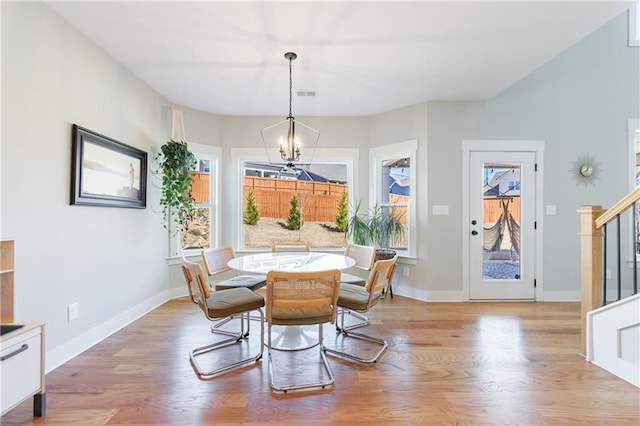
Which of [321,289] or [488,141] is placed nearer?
[321,289]

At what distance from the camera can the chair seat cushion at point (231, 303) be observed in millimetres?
2176

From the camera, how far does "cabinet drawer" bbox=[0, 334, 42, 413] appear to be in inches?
56.4

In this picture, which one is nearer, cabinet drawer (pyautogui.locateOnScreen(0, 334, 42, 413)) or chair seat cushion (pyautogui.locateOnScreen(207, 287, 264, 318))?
cabinet drawer (pyautogui.locateOnScreen(0, 334, 42, 413))

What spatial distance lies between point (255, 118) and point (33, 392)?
3.63m

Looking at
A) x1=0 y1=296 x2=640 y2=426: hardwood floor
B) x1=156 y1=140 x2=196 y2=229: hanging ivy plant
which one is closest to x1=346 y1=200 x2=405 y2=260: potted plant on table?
x1=0 y1=296 x2=640 y2=426: hardwood floor

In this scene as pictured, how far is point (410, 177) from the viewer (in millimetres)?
4066

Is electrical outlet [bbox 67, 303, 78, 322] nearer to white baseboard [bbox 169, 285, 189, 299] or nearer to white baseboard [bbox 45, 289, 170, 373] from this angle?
white baseboard [bbox 45, 289, 170, 373]

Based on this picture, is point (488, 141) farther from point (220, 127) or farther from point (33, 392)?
point (33, 392)

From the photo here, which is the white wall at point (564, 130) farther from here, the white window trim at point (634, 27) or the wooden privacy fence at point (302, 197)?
the wooden privacy fence at point (302, 197)

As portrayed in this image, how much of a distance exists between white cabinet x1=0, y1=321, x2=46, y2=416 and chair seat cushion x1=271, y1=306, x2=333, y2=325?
48.8 inches

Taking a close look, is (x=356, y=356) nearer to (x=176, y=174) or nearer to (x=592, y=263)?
(x=592, y=263)

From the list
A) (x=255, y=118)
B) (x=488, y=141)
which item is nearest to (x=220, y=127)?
(x=255, y=118)

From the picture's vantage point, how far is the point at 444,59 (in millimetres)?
2770

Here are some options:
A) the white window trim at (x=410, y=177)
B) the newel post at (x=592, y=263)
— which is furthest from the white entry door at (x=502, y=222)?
the newel post at (x=592, y=263)
